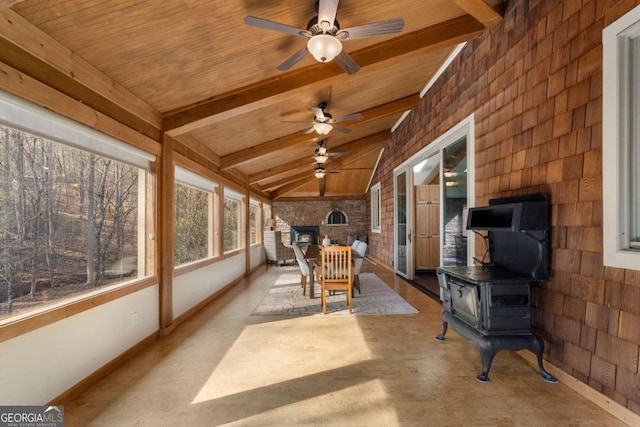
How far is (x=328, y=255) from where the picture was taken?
12.9 ft

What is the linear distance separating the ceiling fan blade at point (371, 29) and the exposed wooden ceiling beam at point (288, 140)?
2.91 metres

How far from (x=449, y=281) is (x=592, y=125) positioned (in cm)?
161

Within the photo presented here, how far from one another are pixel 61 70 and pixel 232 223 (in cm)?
453

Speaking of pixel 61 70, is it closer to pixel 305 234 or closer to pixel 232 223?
pixel 232 223

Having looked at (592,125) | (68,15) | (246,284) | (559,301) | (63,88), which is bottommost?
(246,284)

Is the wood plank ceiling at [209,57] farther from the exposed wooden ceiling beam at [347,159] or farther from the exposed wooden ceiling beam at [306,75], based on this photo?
the exposed wooden ceiling beam at [347,159]

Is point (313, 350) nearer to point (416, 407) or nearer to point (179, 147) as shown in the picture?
point (416, 407)

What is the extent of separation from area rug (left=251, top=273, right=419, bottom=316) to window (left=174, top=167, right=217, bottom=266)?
1.27 metres

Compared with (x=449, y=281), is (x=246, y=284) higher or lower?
lower

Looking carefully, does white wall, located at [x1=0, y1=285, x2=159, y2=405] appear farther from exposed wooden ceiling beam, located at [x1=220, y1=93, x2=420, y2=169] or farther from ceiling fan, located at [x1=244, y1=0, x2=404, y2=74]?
exposed wooden ceiling beam, located at [x1=220, y1=93, x2=420, y2=169]

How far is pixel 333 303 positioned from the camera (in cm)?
439

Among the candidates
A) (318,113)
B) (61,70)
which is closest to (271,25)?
(61,70)

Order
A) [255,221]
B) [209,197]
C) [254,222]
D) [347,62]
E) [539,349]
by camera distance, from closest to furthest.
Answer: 1. [539,349]
2. [347,62]
3. [209,197]
4. [254,222]
5. [255,221]

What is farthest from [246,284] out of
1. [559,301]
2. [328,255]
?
[559,301]
